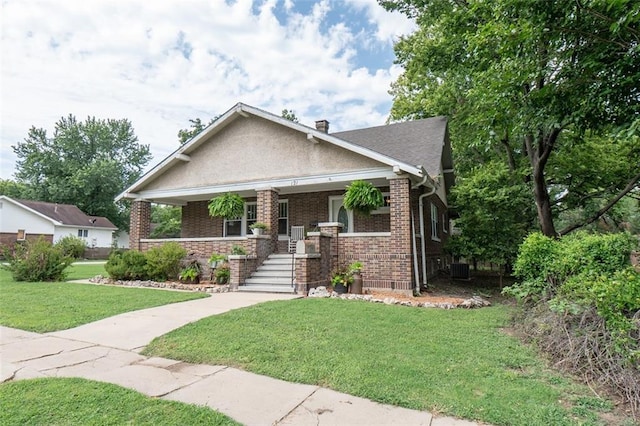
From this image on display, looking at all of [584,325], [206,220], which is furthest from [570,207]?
[206,220]

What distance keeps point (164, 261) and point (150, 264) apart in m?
0.51

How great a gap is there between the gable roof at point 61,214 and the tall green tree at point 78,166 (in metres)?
5.07

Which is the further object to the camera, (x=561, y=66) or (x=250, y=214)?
(x=250, y=214)

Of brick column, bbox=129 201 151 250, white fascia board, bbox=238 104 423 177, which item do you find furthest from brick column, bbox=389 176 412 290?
brick column, bbox=129 201 151 250

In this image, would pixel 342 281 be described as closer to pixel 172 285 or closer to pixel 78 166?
pixel 172 285

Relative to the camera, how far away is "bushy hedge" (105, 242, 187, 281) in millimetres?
11281

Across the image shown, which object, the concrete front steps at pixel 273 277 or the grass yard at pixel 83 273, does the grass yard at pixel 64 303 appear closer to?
the concrete front steps at pixel 273 277

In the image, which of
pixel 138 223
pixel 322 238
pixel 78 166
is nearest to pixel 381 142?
pixel 322 238

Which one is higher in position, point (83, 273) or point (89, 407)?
point (83, 273)

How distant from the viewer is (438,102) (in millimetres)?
16906

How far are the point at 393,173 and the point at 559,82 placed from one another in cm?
431

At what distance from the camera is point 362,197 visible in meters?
9.89

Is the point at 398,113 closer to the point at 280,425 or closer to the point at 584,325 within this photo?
the point at 584,325

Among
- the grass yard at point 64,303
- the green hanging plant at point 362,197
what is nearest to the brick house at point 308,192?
the green hanging plant at point 362,197
